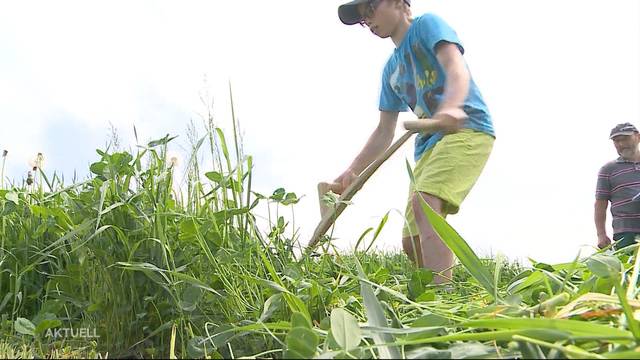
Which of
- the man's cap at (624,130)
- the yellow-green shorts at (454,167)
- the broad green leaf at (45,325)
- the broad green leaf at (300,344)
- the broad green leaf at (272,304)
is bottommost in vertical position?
the broad green leaf at (300,344)

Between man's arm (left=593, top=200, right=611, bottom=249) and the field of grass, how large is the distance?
3.71m

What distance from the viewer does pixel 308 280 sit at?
5.58 feet

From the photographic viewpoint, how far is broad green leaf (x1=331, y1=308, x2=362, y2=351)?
3.17ft

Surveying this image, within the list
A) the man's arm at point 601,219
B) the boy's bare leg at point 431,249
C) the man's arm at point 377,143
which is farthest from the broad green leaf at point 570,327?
the man's arm at point 601,219

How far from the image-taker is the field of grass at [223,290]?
3.35ft

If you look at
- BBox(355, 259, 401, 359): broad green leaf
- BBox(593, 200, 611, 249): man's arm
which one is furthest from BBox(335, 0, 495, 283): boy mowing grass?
BBox(593, 200, 611, 249): man's arm

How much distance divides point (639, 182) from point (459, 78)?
3.27 metres

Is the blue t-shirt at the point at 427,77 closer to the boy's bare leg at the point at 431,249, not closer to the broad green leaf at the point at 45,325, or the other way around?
the boy's bare leg at the point at 431,249

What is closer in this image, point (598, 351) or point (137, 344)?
point (598, 351)

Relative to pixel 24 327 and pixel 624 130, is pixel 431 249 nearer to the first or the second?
pixel 24 327

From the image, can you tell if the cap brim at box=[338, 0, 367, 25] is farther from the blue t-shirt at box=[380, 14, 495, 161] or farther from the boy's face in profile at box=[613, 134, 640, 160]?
the boy's face in profile at box=[613, 134, 640, 160]

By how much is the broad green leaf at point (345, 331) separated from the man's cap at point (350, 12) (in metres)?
2.26

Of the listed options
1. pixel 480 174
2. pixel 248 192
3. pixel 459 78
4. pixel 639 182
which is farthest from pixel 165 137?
pixel 639 182

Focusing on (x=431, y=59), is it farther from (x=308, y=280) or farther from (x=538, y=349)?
(x=538, y=349)
